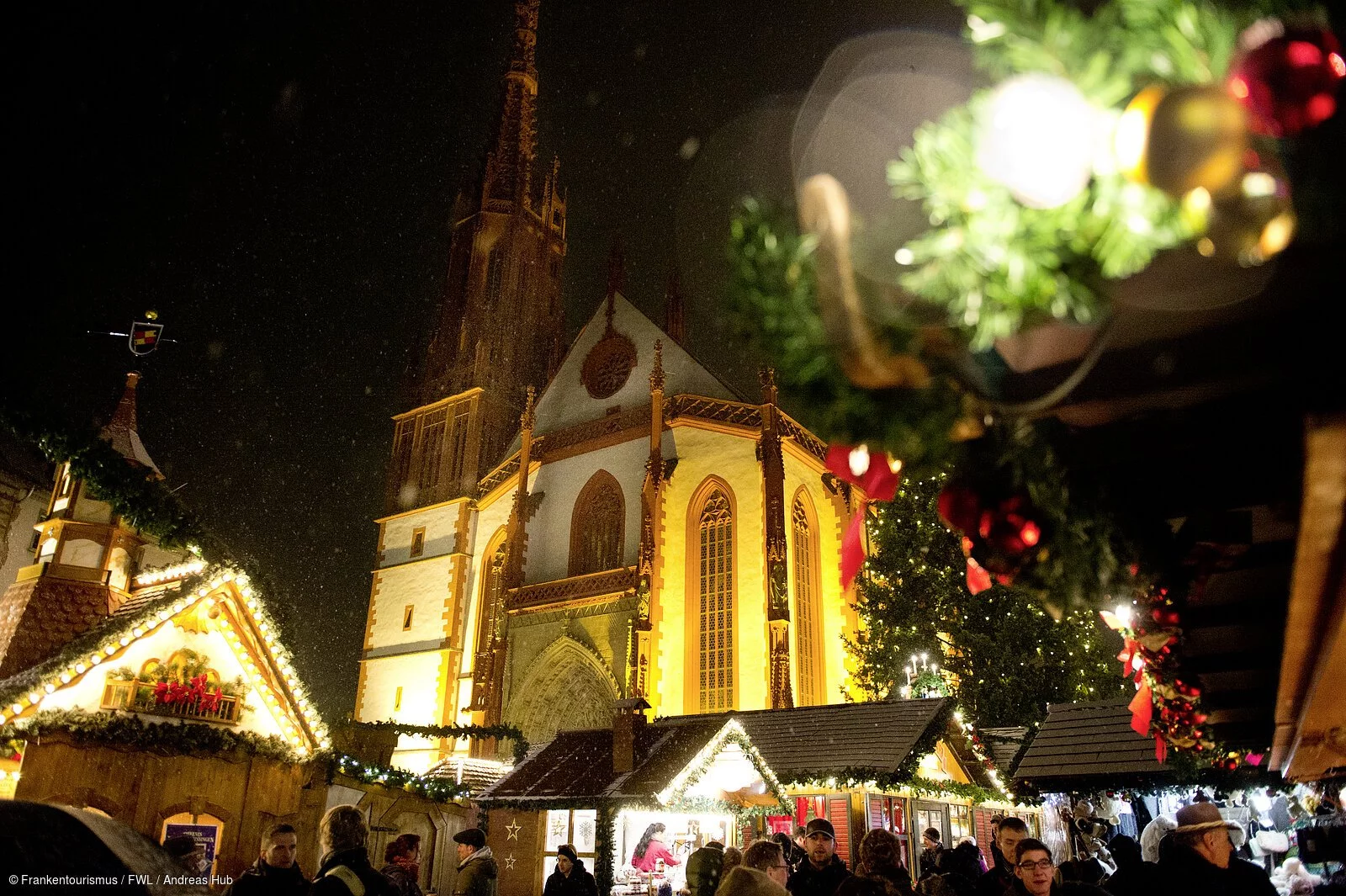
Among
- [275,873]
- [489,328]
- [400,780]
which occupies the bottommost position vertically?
[275,873]

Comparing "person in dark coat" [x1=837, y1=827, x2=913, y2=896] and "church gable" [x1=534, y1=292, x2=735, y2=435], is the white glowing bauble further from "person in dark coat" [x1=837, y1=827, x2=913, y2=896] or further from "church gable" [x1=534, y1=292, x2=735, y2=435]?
"church gable" [x1=534, y1=292, x2=735, y2=435]

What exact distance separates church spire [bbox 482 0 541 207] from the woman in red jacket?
2930cm

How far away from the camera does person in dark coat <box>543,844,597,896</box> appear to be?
22.9 ft

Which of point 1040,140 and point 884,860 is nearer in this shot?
point 1040,140

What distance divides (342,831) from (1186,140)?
463 centimetres

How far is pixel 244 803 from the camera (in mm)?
9398

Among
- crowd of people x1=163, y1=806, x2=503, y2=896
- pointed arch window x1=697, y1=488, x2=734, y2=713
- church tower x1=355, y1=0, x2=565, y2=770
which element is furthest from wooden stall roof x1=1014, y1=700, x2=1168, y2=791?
church tower x1=355, y1=0, x2=565, y2=770

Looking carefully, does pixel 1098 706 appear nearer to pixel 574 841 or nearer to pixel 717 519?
pixel 574 841

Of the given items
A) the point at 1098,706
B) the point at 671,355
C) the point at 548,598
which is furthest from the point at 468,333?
the point at 1098,706

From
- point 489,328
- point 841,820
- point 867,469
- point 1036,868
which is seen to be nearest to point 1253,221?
point 867,469

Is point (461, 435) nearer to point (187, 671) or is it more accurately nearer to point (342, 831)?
point (187, 671)

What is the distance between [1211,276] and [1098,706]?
9530 millimetres

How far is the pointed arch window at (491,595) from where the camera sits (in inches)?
928

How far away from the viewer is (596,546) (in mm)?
23109
